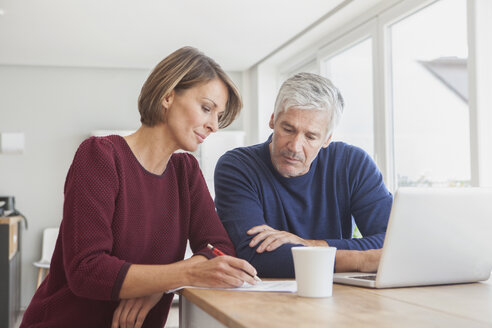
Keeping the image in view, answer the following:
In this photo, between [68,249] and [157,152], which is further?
[157,152]

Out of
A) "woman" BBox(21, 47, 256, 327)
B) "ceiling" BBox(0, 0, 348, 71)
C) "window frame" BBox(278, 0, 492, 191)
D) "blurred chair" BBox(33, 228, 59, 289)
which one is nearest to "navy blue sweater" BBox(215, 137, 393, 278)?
"woman" BBox(21, 47, 256, 327)

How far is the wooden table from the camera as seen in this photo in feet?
3.06

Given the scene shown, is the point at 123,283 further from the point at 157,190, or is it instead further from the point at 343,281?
the point at 343,281

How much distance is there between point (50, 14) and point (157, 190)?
9.91 feet

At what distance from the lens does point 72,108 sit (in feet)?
19.3

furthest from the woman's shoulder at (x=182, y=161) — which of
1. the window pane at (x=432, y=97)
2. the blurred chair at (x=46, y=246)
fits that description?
the blurred chair at (x=46, y=246)

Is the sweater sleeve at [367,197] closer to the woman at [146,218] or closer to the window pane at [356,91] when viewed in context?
the woman at [146,218]

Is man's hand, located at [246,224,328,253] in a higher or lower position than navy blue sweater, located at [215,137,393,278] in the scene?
lower

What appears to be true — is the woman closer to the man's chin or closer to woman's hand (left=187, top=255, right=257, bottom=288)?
woman's hand (left=187, top=255, right=257, bottom=288)

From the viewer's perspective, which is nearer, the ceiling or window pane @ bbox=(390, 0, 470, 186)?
window pane @ bbox=(390, 0, 470, 186)

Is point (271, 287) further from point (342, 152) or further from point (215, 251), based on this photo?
point (342, 152)

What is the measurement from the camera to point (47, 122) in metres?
5.86

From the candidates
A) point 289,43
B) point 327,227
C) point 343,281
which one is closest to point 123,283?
point 343,281

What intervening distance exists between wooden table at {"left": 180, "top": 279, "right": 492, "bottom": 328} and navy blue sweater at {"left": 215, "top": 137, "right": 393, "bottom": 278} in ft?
1.36
